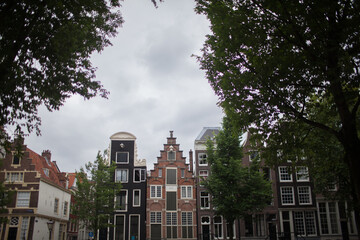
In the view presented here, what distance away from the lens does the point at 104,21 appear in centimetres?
1331

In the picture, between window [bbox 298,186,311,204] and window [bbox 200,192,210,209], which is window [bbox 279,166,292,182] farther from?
window [bbox 200,192,210,209]

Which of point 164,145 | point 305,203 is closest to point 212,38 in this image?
point 164,145

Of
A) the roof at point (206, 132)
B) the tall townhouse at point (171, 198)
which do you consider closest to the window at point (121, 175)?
the tall townhouse at point (171, 198)

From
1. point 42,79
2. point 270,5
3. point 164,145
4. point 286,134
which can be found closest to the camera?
point 270,5

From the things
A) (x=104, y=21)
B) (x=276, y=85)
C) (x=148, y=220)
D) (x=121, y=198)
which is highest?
(x=104, y=21)

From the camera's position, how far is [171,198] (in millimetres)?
39094

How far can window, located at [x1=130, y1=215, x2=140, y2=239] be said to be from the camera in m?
37.8

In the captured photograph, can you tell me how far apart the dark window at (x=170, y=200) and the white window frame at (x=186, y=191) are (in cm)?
116

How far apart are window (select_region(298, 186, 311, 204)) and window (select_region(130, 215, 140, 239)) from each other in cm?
2046

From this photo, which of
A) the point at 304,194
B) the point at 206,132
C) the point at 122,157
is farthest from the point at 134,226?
the point at 304,194

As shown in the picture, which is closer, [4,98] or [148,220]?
[4,98]

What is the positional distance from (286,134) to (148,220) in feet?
93.9

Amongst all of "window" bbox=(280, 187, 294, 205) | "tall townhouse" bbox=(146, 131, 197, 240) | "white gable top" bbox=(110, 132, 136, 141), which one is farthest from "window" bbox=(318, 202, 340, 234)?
"white gable top" bbox=(110, 132, 136, 141)

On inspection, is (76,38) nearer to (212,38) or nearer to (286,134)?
Answer: (212,38)
